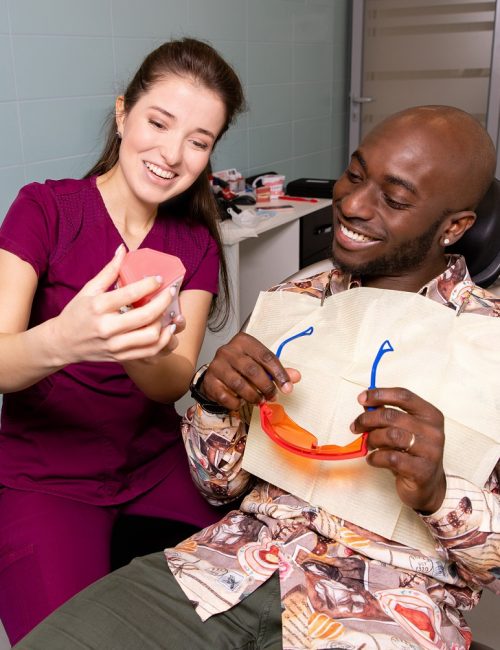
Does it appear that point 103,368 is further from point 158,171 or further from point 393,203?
point 393,203

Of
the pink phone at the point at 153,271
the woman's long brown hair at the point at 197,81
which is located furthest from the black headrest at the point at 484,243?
the pink phone at the point at 153,271

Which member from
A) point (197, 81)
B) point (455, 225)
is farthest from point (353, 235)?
point (197, 81)

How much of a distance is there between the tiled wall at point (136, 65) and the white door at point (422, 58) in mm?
171

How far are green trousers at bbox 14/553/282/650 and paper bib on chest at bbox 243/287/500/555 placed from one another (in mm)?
194

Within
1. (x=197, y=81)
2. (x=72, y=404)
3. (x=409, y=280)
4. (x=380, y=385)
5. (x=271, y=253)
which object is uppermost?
(x=197, y=81)

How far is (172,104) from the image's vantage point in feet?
4.55

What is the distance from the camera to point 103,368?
1.39m

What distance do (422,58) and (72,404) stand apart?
3.88m

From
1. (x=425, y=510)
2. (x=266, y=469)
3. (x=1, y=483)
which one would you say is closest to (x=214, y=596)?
(x=266, y=469)

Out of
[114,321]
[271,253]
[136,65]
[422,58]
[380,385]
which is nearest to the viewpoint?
[114,321]

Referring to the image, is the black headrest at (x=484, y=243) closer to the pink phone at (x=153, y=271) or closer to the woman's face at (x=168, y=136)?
the woman's face at (x=168, y=136)

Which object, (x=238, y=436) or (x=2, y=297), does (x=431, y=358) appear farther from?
(x=2, y=297)

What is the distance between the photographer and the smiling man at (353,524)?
1.00 meters

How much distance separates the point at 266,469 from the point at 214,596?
234 millimetres
